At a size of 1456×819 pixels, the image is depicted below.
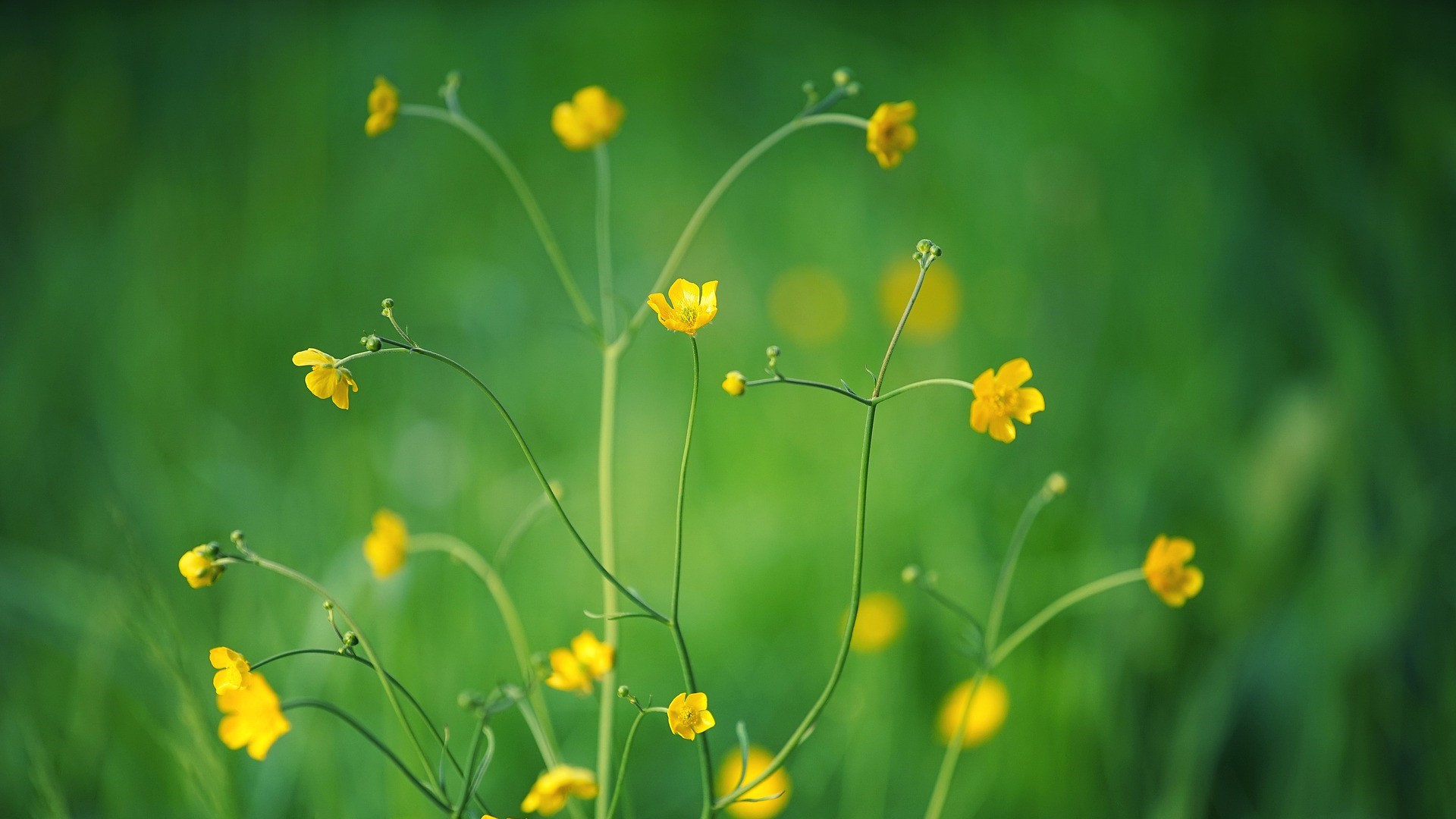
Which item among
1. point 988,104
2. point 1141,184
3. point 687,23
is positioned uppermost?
point 687,23

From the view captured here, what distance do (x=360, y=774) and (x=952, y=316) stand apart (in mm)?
1390

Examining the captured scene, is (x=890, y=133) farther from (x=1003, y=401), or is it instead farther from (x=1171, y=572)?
(x=1171, y=572)

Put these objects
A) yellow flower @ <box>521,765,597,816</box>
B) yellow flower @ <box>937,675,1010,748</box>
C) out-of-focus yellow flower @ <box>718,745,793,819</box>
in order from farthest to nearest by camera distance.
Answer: yellow flower @ <box>937,675,1010,748</box> → out-of-focus yellow flower @ <box>718,745,793,819</box> → yellow flower @ <box>521,765,597,816</box>

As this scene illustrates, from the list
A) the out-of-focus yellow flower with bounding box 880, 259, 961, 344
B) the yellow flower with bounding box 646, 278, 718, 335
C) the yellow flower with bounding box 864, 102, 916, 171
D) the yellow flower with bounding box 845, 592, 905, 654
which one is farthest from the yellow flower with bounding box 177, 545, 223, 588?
the out-of-focus yellow flower with bounding box 880, 259, 961, 344

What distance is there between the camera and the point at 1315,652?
1.39 m

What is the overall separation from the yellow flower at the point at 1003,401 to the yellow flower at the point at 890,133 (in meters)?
0.22

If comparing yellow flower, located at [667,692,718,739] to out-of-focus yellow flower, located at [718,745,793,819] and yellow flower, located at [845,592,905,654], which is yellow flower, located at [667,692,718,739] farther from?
yellow flower, located at [845,592,905,654]

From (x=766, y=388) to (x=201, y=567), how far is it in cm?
149

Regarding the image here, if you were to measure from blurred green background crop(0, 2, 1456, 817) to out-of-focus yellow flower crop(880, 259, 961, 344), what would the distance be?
18 millimetres

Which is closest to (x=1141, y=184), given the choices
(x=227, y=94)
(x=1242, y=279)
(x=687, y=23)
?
(x=1242, y=279)

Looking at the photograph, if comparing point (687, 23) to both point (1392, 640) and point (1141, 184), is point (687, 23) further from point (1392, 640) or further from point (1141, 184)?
point (1392, 640)

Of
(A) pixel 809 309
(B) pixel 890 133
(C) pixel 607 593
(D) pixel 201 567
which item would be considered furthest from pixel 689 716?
(A) pixel 809 309

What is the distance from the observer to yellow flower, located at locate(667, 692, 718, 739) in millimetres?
689

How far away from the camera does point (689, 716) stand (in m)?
0.71
